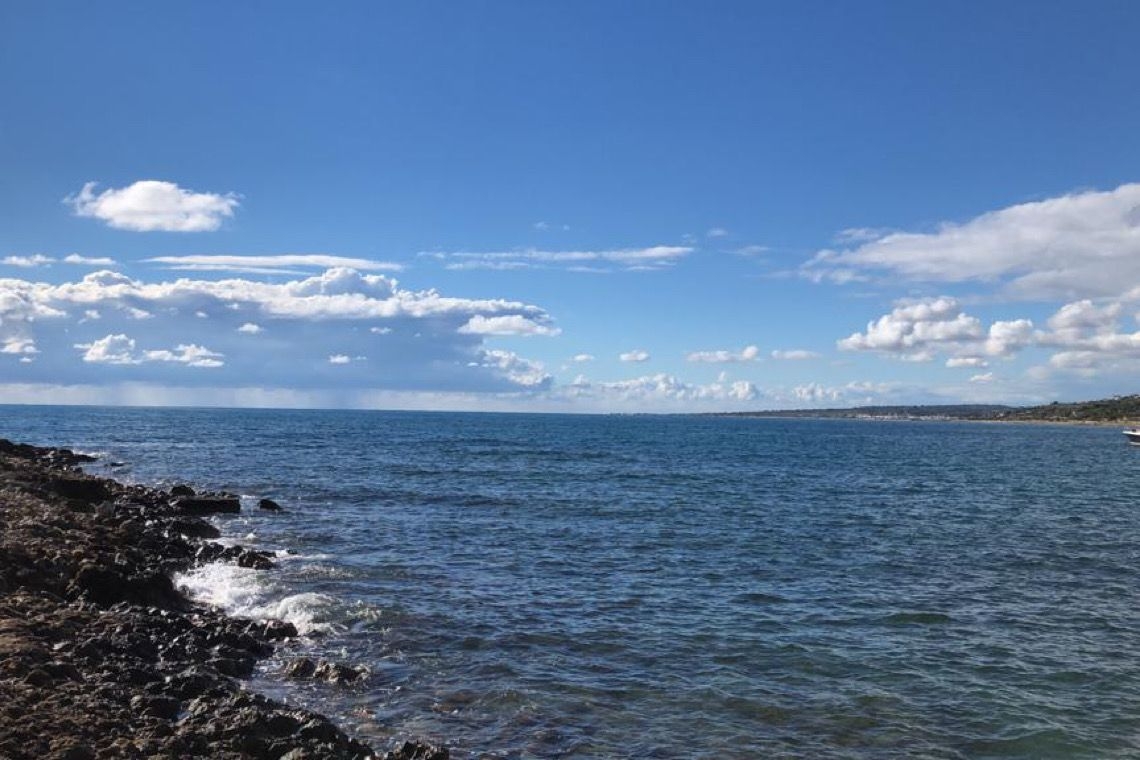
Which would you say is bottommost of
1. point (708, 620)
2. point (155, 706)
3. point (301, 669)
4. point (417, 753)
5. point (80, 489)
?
point (708, 620)

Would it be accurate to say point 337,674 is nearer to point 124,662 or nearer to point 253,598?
point 124,662

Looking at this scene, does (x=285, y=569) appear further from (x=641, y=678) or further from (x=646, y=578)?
(x=641, y=678)

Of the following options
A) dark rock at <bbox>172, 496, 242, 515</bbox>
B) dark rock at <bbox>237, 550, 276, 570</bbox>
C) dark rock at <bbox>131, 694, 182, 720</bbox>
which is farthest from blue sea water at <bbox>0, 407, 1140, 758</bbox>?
dark rock at <bbox>131, 694, 182, 720</bbox>

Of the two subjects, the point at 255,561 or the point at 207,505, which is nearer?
the point at 255,561

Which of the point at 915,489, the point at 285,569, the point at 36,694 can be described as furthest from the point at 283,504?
the point at 915,489

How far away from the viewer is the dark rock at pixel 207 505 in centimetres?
4359

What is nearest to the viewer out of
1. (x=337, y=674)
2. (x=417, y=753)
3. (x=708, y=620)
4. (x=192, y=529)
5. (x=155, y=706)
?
(x=417, y=753)

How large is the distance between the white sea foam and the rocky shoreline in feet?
2.94

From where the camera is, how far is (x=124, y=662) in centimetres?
1598

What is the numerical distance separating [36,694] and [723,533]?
3183 centimetres

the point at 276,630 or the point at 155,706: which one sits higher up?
the point at 155,706

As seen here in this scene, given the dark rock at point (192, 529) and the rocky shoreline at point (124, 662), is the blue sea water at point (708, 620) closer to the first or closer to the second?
the dark rock at point (192, 529)

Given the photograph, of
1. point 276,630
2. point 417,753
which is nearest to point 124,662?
point 276,630

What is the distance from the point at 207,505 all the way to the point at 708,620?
3241 cm
